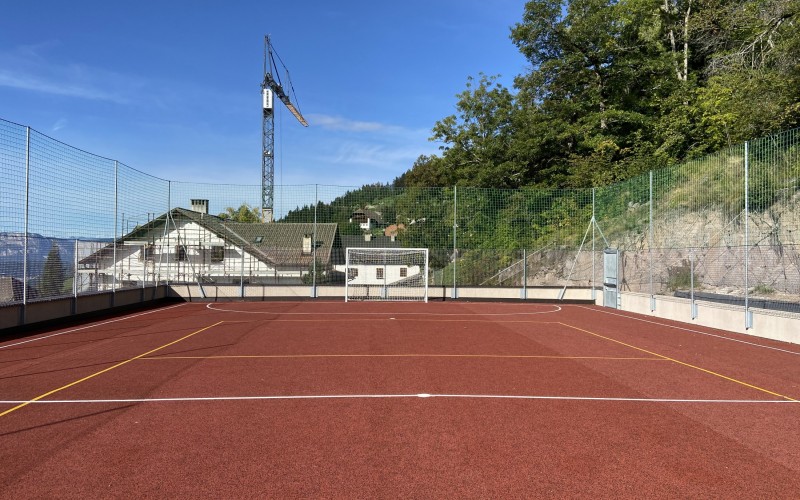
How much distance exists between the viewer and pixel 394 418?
5250mm

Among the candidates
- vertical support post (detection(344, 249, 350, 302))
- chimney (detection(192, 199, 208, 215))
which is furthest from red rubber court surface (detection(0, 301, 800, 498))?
chimney (detection(192, 199, 208, 215))

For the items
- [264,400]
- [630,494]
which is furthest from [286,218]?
[630,494]

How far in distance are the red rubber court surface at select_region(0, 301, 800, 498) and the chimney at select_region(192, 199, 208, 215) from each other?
1115 centimetres

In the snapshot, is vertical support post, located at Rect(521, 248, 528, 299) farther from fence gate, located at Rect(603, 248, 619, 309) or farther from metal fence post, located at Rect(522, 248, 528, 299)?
fence gate, located at Rect(603, 248, 619, 309)

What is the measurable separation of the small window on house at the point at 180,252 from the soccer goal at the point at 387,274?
6760 mm

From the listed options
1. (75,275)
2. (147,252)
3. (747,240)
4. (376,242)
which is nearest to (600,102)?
(376,242)

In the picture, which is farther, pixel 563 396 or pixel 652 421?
pixel 563 396

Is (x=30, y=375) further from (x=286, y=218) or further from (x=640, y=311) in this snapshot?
(x=640, y=311)

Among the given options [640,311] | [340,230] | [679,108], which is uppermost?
[679,108]

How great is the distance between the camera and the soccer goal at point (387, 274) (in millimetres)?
21422

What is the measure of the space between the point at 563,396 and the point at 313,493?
3.77m

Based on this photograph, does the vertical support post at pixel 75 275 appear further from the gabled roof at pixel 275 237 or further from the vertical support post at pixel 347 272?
the vertical support post at pixel 347 272

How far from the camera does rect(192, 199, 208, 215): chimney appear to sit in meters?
21.1

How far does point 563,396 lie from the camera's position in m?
6.25
